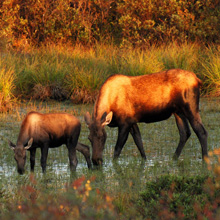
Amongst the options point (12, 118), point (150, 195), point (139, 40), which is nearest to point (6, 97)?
point (12, 118)

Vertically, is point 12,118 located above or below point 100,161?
below

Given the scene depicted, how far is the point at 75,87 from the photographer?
16.6m

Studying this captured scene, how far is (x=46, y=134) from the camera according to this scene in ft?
27.7

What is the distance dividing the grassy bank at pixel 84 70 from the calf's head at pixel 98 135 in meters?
7.36

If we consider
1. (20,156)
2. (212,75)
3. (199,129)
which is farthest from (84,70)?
(20,156)

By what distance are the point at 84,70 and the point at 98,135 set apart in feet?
28.5

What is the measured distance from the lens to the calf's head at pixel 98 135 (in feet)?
27.4

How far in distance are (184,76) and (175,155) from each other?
4.44ft

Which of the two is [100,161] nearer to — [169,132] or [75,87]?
[169,132]

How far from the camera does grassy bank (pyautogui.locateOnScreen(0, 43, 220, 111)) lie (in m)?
16.3

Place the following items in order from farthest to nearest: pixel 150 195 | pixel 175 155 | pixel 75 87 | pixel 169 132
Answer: pixel 75 87 < pixel 169 132 < pixel 175 155 < pixel 150 195

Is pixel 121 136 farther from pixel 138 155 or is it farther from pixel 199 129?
pixel 199 129

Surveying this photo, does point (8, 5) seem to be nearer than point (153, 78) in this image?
No

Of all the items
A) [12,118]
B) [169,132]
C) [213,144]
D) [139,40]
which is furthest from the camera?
[139,40]
